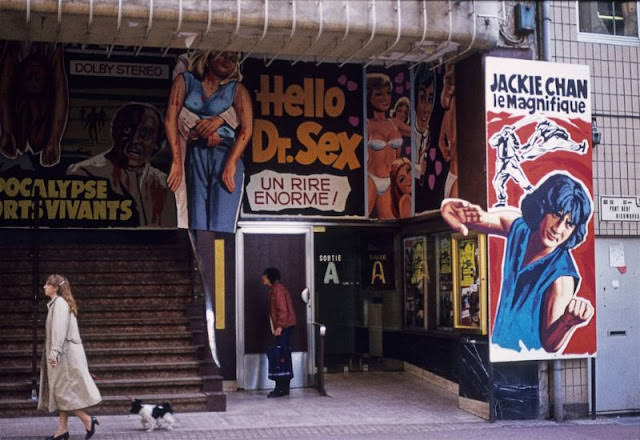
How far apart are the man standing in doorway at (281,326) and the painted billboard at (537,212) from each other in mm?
2975

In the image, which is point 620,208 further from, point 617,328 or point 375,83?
point 375,83

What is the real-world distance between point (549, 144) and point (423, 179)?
214cm

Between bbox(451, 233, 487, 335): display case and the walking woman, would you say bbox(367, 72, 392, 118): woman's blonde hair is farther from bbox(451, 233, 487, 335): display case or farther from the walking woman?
the walking woman

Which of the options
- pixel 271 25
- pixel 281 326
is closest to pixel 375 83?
pixel 281 326

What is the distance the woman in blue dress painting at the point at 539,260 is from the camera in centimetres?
1200

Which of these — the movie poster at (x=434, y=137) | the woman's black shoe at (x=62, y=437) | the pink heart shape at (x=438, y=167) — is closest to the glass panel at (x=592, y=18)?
the movie poster at (x=434, y=137)

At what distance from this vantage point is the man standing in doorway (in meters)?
13.8

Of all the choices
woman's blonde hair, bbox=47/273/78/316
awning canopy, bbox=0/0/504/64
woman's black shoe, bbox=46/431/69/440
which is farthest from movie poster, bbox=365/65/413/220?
woman's black shoe, bbox=46/431/69/440

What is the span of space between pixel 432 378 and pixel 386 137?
12.6 feet

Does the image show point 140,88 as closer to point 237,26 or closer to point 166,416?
point 237,26

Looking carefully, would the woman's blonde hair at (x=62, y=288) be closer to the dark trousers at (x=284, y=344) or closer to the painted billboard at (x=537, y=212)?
the dark trousers at (x=284, y=344)

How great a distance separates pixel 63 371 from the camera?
10133 mm

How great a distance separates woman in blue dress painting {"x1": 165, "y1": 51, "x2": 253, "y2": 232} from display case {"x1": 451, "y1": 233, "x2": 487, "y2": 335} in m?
3.15

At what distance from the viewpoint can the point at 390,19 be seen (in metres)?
11.3
